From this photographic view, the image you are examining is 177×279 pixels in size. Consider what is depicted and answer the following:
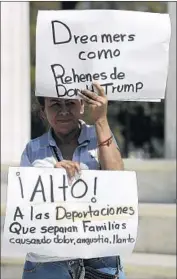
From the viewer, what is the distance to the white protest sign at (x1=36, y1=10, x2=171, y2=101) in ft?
7.69

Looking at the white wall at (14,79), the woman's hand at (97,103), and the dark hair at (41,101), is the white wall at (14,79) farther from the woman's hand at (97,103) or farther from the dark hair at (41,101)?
the woman's hand at (97,103)

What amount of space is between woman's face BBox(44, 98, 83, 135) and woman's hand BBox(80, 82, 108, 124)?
0.24 feet

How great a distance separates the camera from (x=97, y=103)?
231 cm

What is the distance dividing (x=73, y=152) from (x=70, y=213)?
0.23 meters

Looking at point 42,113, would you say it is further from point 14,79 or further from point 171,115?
point 171,115

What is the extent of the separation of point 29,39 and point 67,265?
357 cm

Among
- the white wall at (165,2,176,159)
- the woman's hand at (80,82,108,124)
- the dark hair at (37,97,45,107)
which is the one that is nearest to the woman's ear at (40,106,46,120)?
the dark hair at (37,97,45,107)

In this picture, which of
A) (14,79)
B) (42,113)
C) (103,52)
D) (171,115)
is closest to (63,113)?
(42,113)

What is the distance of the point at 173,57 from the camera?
531 centimetres

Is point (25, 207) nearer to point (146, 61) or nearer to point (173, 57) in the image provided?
point (146, 61)

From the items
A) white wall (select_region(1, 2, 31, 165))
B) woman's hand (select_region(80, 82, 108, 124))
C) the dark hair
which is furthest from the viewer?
white wall (select_region(1, 2, 31, 165))

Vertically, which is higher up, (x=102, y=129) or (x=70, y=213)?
(x=102, y=129)

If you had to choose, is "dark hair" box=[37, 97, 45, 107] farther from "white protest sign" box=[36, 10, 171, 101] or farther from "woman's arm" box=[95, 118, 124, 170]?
"woman's arm" box=[95, 118, 124, 170]

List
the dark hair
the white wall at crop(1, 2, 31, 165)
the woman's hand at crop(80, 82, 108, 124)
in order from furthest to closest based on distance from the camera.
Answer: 1. the white wall at crop(1, 2, 31, 165)
2. the dark hair
3. the woman's hand at crop(80, 82, 108, 124)
